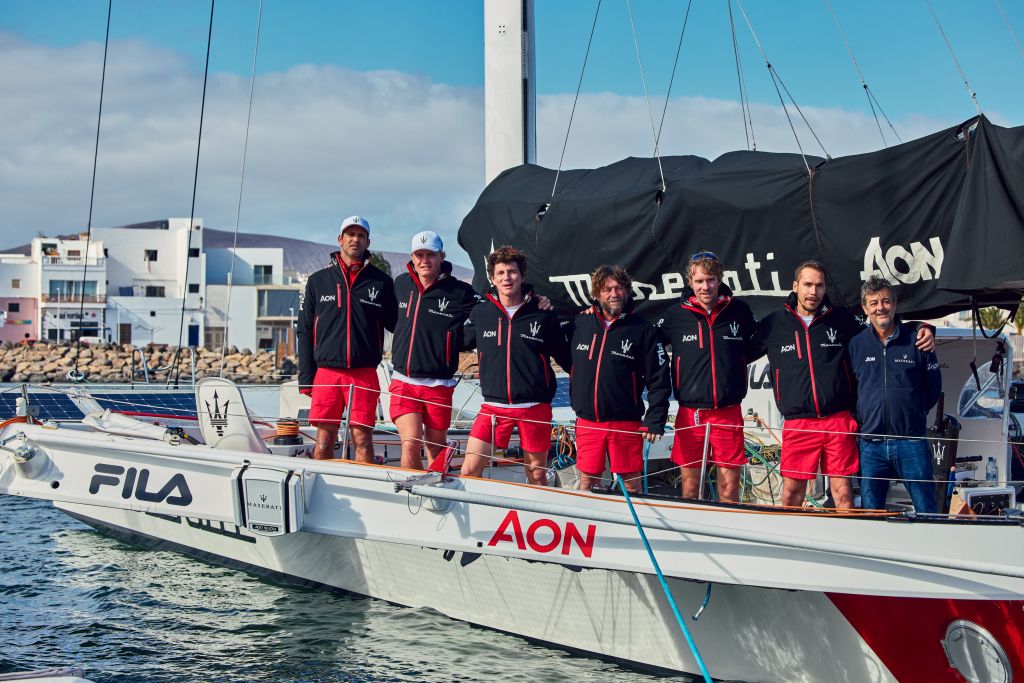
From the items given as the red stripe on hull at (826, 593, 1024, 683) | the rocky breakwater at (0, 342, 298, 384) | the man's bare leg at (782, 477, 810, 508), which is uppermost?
the rocky breakwater at (0, 342, 298, 384)

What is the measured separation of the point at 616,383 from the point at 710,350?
0.54 m

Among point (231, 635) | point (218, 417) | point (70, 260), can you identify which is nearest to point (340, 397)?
point (218, 417)

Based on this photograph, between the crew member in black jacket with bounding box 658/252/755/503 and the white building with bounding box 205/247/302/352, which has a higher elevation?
the white building with bounding box 205/247/302/352

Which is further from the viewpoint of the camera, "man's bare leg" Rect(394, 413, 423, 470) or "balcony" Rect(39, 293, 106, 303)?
"balcony" Rect(39, 293, 106, 303)

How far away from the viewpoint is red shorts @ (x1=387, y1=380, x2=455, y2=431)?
596 centimetres

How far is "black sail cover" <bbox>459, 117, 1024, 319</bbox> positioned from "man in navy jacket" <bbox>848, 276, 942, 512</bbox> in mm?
313

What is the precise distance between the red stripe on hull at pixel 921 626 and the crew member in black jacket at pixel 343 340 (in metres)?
2.99

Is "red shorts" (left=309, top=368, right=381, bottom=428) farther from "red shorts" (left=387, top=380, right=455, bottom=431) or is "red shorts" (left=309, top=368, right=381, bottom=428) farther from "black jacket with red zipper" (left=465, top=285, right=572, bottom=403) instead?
"black jacket with red zipper" (left=465, top=285, right=572, bottom=403)

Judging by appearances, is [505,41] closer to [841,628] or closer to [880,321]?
[880,321]

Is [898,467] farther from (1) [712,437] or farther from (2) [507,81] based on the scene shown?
(2) [507,81]

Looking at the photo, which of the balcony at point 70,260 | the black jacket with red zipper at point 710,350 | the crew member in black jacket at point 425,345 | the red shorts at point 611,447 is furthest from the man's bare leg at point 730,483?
the balcony at point 70,260

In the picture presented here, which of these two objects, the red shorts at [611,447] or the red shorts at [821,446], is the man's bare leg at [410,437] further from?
the red shorts at [821,446]

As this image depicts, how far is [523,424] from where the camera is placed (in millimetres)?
5570

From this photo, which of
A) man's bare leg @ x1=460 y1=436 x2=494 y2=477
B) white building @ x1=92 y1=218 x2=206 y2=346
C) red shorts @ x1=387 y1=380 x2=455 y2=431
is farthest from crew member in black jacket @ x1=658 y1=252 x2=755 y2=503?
white building @ x1=92 y1=218 x2=206 y2=346
